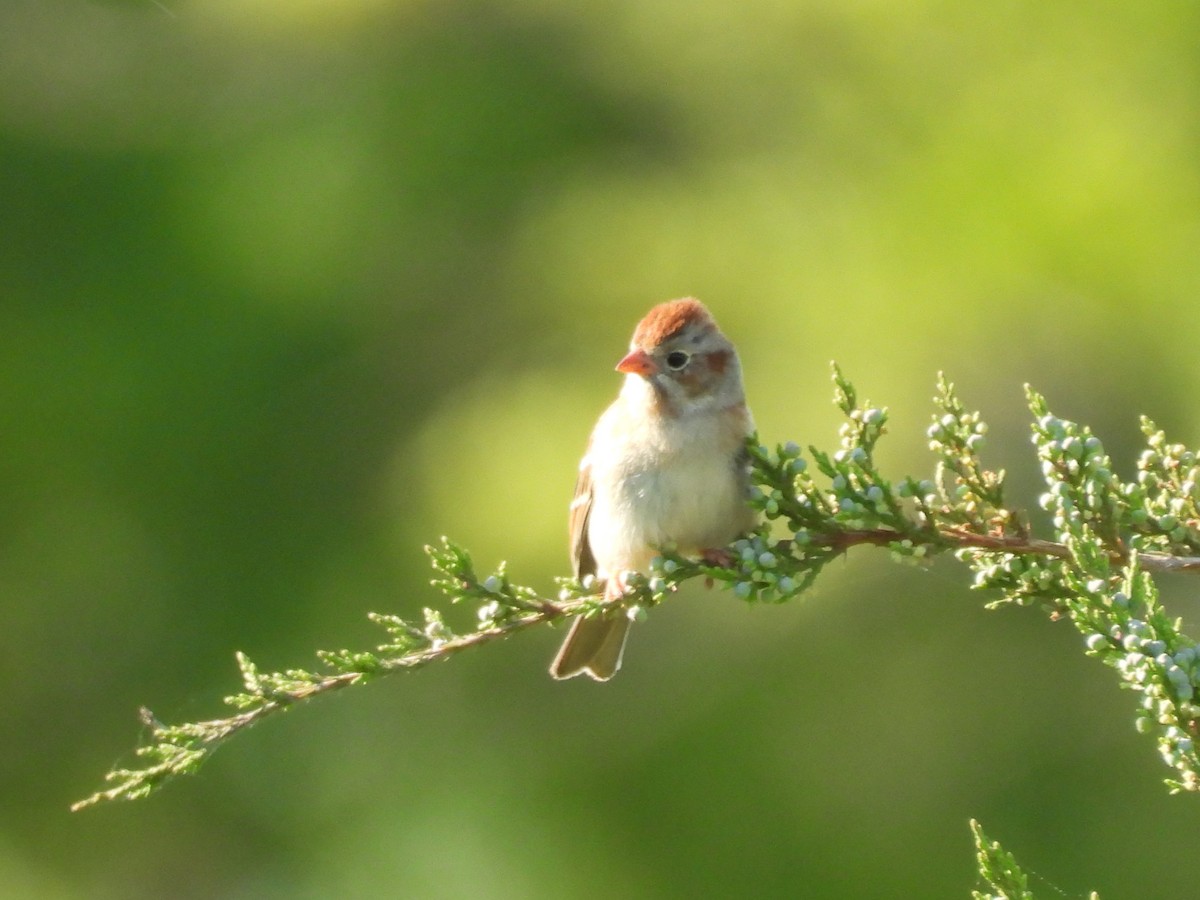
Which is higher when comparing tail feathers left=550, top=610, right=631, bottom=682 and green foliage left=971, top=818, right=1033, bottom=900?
tail feathers left=550, top=610, right=631, bottom=682

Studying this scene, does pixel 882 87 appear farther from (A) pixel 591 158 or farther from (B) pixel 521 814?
(B) pixel 521 814

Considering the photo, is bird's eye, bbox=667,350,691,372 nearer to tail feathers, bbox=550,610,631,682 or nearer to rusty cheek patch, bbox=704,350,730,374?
rusty cheek patch, bbox=704,350,730,374

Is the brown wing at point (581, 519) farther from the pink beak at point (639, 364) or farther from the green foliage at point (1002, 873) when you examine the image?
the green foliage at point (1002, 873)

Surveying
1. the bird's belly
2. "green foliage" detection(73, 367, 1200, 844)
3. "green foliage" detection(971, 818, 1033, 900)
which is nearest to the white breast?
the bird's belly

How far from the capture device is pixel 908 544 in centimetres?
255

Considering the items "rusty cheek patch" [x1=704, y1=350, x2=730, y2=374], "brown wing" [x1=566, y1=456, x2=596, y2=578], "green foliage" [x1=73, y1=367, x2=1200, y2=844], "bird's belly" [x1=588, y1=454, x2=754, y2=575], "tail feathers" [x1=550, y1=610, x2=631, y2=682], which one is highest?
"rusty cheek patch" [x1=704, y1=350, x2=730, y2=374]

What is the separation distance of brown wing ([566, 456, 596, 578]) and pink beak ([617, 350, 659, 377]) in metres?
0.39

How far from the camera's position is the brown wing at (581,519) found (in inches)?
159

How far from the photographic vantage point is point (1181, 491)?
252 cm

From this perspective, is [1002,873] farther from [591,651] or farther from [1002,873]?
[591,651]

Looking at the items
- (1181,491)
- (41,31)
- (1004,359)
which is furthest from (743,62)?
(1181,491)

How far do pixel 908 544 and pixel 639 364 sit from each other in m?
1.30

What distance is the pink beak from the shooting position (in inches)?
145

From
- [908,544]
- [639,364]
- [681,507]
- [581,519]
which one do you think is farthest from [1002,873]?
[581,519]
